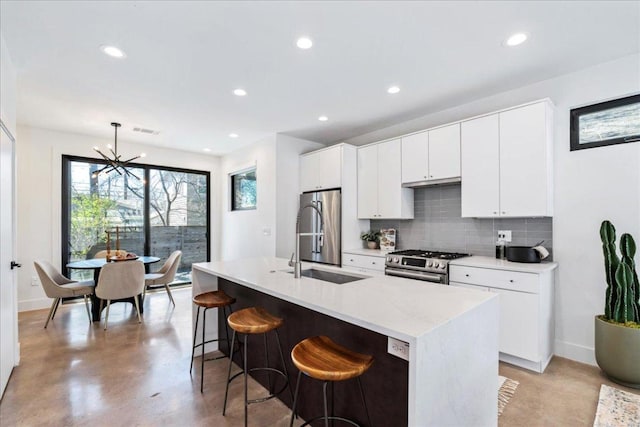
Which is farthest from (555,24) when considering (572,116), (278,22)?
(278,22)

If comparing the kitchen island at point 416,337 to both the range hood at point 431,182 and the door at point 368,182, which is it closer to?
the range hood at point 431,182

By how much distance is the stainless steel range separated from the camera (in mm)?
3053

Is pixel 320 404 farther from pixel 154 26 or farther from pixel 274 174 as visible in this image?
pixel 274 174

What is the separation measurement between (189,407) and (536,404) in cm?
243

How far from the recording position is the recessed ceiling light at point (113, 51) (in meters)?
2.36

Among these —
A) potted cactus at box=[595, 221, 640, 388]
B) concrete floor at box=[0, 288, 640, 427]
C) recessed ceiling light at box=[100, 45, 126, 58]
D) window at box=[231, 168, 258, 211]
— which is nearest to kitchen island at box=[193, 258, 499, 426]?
concrete floor at box=[0, 288, 640, 427]

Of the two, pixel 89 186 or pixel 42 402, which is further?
pixel 89 186

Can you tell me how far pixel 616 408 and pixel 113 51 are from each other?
449 centimetres

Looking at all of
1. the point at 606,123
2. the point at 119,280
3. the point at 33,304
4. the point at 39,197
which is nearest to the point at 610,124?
the point at 606,123

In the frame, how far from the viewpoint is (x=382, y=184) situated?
4.05 meters

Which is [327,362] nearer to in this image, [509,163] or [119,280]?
[509,163]

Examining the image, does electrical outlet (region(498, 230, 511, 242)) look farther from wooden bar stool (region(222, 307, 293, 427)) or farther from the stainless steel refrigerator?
wooden bar stool (region(222, 307, 293, 427))

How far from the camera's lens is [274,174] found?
471 centimetres

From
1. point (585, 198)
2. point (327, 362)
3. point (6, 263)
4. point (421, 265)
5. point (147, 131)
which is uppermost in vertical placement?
point (147, 131)
